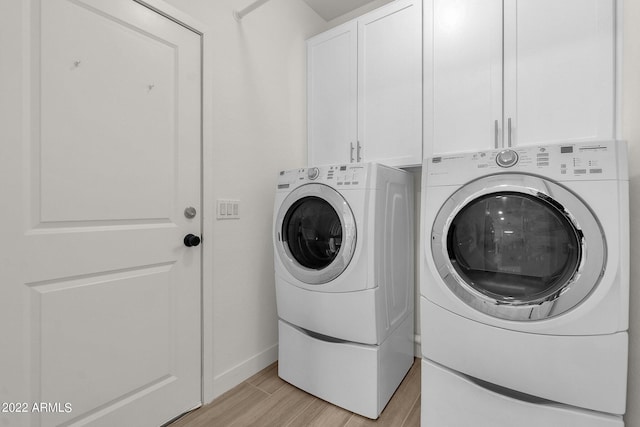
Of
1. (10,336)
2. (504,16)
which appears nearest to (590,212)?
(504,16)

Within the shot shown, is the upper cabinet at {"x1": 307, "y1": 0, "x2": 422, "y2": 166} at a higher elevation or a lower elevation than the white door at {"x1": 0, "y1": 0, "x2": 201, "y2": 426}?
higher

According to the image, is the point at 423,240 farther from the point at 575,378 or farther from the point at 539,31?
the point at 539,31

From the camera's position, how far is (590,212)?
99cm

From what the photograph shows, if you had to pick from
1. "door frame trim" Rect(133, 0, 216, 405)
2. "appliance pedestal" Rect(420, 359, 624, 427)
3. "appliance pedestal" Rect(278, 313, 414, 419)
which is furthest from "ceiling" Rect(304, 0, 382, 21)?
"appliance pedestal" Rect(420, 359, 624, 427)

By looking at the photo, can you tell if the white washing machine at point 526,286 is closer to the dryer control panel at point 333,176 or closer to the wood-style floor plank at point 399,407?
the wood-style floor plank at point 399,407

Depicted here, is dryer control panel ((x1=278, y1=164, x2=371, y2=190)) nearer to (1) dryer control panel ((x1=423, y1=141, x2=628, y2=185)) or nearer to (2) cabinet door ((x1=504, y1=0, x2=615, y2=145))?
(1) dryer control panel ((x1=423, y1=141, x2=628, y2=185))

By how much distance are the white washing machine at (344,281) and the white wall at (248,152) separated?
0.22m

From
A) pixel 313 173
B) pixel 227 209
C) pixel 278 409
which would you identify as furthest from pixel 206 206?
pixel 278 409

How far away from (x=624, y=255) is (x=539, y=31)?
1097 millimetres

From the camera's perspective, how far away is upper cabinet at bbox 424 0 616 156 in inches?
50.4

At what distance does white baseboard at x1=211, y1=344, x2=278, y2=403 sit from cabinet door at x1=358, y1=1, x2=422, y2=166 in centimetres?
147

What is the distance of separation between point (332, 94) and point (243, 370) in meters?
1.91

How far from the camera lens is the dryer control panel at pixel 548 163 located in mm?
974

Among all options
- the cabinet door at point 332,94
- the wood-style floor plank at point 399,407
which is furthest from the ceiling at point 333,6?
the wood-style floor plank at point 399,407
